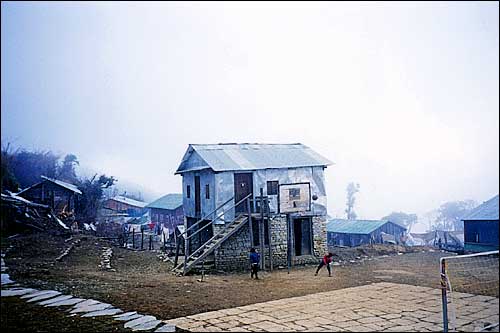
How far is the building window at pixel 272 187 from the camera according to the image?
42.6 feet

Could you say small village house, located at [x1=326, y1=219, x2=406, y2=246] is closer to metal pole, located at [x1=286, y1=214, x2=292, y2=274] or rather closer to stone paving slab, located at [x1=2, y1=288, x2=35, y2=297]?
metal pole, located at [x1=286, y1=214, x2=292, y2=274]

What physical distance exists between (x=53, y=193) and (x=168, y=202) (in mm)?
6766

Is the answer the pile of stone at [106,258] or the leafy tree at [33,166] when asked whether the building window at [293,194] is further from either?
the leafy tree at [33,166]

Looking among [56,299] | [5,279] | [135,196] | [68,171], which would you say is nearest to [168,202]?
[135,196]

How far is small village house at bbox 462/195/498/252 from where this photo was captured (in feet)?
17.7

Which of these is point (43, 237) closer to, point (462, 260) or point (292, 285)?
point (292, 285)

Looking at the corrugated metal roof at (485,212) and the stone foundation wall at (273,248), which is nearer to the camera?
the corrugated metal roof at (485,212)

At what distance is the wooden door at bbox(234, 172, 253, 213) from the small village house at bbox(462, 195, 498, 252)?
24.1ft

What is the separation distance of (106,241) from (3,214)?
381 cm

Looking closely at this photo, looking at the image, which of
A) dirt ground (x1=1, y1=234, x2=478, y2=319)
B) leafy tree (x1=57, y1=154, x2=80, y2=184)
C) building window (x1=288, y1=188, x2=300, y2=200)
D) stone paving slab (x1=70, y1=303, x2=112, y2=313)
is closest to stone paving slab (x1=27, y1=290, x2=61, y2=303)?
dirt ground (x1=1, y1=234, x2=478, y2=319)

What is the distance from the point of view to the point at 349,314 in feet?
19.4

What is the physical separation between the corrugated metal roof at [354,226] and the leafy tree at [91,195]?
30.6ft

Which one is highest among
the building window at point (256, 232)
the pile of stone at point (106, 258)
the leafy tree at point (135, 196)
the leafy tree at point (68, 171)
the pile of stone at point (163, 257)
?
the leafy tree at point (68, 171)

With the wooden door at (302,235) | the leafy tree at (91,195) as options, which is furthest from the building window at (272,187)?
the leafy tree at (91,195)
